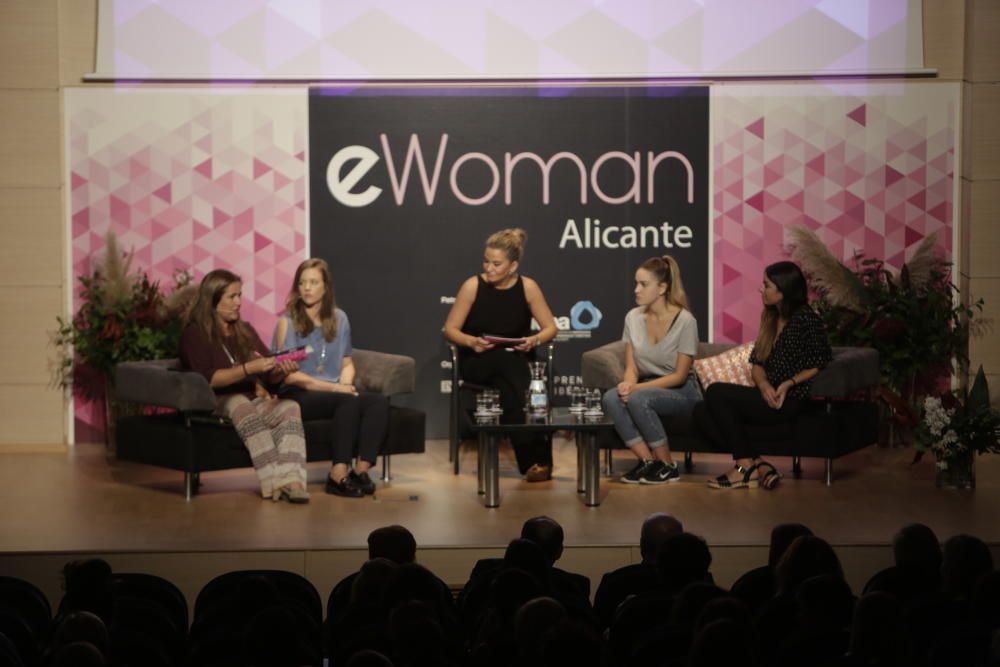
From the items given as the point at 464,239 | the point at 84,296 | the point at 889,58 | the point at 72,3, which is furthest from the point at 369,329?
the point at 889,58

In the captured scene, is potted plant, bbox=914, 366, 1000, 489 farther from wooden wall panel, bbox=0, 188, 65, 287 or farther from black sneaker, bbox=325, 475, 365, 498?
wooden wall panel, bbox=0, 188, 65, 287

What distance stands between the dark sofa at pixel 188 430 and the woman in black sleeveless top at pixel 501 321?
0.58 metres

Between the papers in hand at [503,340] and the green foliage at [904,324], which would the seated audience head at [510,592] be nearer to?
the papers in hand at [503,340]

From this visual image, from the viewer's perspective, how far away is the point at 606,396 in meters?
7.54

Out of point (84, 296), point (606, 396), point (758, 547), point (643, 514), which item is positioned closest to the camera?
point (758, 547)

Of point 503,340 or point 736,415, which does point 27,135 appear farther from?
point 736,415

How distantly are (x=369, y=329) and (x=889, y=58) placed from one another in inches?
147

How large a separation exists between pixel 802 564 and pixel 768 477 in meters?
3.76

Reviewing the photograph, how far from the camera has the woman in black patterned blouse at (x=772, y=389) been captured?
7.32 m

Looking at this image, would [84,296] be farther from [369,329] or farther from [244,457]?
[244,457]

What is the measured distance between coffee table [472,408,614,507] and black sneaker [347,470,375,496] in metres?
0.60

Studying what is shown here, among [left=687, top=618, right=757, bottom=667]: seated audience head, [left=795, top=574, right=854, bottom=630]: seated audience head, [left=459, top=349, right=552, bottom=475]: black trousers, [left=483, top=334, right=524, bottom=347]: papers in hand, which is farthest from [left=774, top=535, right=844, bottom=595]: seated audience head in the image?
[left=483, top=334, right=524, bottom=347]: papers in hand

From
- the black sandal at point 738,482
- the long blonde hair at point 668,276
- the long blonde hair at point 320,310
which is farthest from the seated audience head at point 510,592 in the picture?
the long blonde hair at point 668,276

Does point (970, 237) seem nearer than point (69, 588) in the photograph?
No
